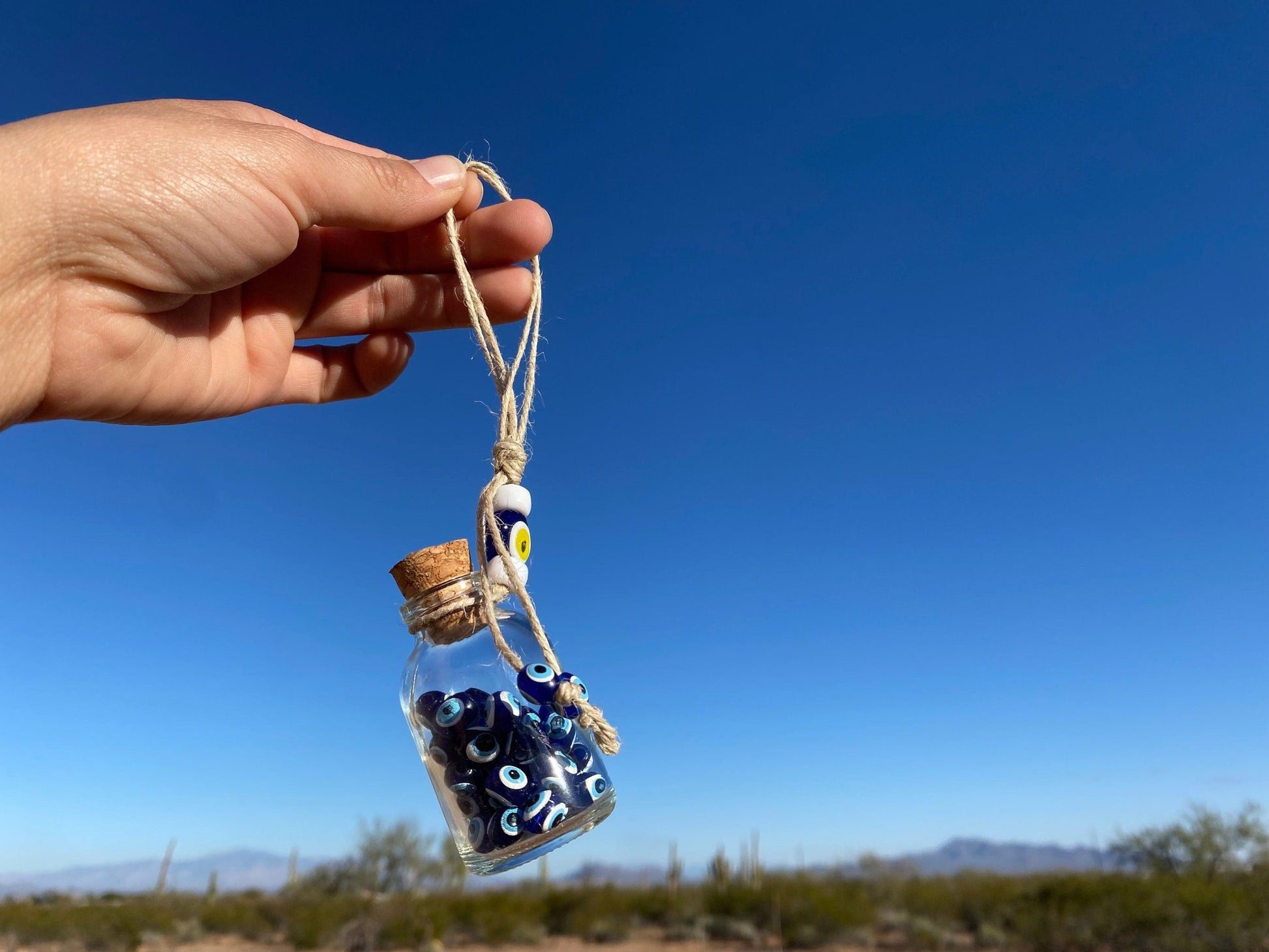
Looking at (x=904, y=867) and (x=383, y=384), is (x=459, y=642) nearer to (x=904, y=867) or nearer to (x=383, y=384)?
(x=383, y=384)

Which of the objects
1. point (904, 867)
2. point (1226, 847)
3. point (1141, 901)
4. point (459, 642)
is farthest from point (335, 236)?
point (1226, 847)

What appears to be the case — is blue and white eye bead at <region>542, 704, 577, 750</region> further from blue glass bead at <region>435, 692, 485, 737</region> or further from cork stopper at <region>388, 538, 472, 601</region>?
cork stopper at <region>388, 538, 472, 601</region>

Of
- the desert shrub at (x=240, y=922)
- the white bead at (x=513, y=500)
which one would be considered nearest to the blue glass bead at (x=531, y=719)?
the white bead at (x=513, y=500)

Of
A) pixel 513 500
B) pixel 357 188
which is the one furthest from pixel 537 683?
pixel 357 188

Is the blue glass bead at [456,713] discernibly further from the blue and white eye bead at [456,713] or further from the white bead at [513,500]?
the white bead at [513,500]

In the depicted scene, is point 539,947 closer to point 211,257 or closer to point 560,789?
point 560,789

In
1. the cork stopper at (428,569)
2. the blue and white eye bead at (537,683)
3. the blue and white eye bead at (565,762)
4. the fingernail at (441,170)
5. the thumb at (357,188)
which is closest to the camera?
the blue and white eye bead at (537,683)
